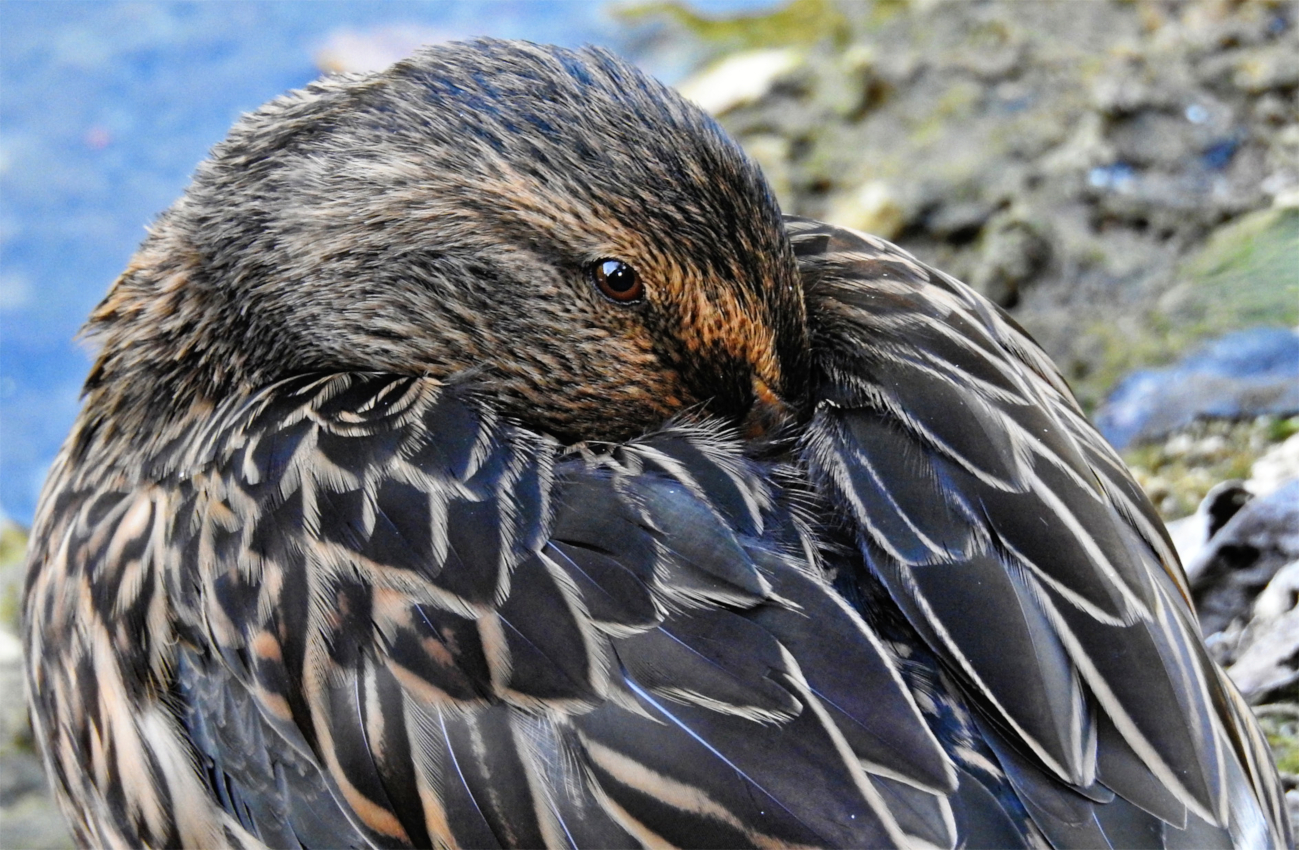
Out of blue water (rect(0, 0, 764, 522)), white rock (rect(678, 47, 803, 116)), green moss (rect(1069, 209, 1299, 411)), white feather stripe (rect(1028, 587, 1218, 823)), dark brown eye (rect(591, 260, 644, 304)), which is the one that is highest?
blue water (rect(0, 0, 764, 522))

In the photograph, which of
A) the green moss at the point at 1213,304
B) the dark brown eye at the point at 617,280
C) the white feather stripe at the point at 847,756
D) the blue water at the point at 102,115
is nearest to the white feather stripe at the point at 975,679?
the white feather stripe at the point at 847,756

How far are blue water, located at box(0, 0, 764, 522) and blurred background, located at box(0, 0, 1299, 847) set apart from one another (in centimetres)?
1

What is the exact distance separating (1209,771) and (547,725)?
3.45 ft

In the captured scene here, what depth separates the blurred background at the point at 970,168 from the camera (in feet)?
12.7

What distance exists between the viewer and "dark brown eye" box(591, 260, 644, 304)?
2773 millimetres

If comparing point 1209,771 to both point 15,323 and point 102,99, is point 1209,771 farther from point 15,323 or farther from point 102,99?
point 102,99

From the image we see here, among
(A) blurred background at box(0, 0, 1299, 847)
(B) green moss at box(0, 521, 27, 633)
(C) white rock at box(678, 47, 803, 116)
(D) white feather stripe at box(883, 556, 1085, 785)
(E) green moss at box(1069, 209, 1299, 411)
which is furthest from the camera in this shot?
(C) white rock at box(678, 47, 803, 116)

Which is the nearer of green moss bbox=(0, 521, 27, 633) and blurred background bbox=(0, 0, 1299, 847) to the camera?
blurred background bbox=(0, 0, 1299, 847)

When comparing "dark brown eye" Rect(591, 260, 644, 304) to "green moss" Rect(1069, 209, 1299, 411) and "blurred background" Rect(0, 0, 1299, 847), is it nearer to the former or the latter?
"blurred background" Rect(0, 0, 1299, 847)

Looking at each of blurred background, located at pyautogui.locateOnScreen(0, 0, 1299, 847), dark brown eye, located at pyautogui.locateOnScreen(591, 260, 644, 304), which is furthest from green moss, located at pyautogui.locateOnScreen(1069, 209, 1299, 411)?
dark brown eye, located at pyautogui.locateOnScreen(591, 260, 644, 304)

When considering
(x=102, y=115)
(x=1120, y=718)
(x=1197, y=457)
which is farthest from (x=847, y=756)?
(x=102, y=115)

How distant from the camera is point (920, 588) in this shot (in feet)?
7.88

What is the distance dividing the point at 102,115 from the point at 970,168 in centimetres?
422

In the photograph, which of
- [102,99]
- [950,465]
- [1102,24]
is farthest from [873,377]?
[102,99]
